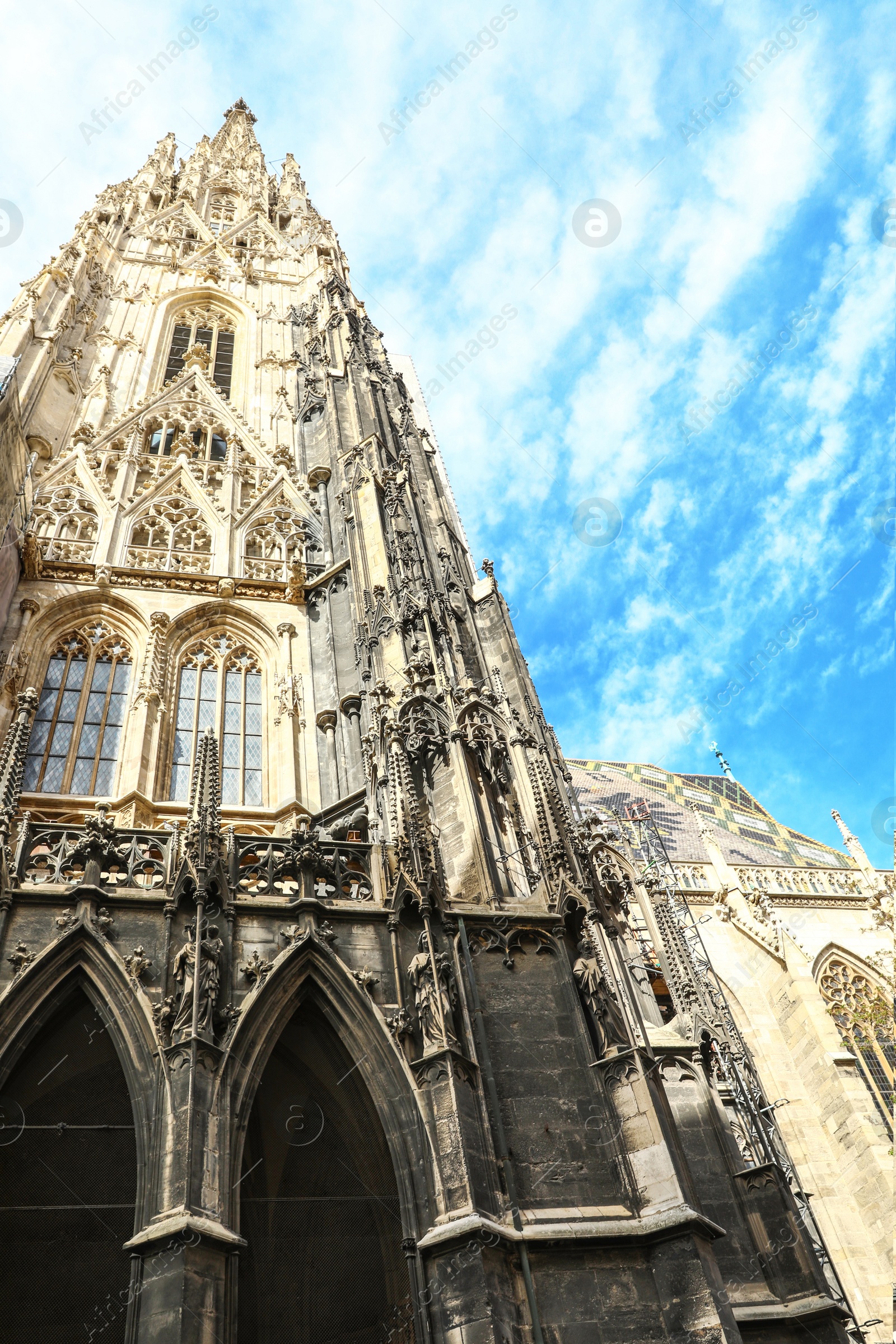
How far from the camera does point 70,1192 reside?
11719 mm

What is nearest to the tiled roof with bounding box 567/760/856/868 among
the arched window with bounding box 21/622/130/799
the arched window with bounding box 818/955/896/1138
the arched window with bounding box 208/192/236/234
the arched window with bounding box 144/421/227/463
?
the arched window with bounding box 818/955/896/1138

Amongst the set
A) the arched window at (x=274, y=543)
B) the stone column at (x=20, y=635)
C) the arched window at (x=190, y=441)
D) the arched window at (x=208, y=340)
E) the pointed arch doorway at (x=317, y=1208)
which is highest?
the arched window at (x=208, y=340)

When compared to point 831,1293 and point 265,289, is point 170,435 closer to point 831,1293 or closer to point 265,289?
point 265,289

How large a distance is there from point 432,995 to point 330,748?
7086 millimetres

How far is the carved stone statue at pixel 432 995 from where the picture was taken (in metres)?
10.2

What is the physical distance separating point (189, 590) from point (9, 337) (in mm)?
8047

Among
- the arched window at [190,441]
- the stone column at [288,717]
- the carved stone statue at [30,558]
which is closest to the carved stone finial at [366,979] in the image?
the stone column at [288,717]

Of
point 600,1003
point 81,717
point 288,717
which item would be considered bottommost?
point 600,1003

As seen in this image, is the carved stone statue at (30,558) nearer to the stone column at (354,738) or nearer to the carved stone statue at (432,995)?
the stone column at (354,738)

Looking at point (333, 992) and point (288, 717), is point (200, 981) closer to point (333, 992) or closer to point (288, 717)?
point (333, 992)

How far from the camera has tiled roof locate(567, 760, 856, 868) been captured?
3491 centimetres

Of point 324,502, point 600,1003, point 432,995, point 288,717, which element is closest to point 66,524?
point 324,502

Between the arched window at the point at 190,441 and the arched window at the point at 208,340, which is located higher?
the arched window at the point at 208,340

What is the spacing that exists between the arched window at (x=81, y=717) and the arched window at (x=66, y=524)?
5.96 ft
